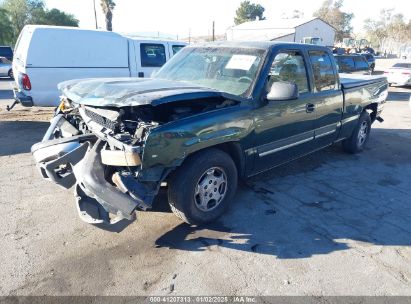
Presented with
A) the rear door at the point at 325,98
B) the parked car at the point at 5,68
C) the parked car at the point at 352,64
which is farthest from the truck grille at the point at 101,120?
the parked car at the point at 5,68

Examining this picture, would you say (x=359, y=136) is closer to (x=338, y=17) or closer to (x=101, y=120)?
(x=101, y=120)

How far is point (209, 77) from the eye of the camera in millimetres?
4320

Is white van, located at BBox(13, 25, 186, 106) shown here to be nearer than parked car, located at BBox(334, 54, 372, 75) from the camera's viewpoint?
Yes

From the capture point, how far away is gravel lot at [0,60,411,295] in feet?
9.61

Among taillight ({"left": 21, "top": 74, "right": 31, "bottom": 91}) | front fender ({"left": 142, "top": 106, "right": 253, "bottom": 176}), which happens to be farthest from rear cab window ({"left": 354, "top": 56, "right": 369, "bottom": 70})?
front fender ({"left": 142, "top": 106, "right": 253, "bottom": 176})

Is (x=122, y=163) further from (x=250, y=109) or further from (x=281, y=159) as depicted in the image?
(x=281, y=159)

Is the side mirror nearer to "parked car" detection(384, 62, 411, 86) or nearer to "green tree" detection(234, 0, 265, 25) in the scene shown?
"parked car" detection(384, 62, 411, 86)

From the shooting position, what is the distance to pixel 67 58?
26.4 ft

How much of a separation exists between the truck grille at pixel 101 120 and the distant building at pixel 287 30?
4417 centimetres

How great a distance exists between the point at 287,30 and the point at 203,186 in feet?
158

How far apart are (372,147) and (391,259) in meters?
4.39

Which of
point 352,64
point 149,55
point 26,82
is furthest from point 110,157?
point 352,64

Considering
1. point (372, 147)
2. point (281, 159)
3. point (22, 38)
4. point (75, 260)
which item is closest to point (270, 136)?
point (281, 159)

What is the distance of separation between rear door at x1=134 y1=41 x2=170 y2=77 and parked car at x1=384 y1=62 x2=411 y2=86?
47.1 ft
